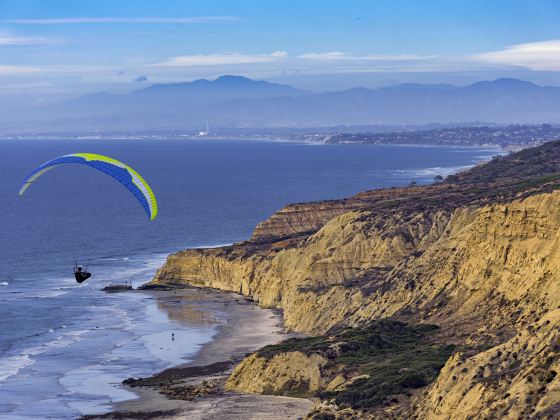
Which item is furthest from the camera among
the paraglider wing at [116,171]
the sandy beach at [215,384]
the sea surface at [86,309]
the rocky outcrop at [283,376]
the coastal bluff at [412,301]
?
the sea surface at [86,309]

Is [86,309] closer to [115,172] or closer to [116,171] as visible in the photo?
[115,172]

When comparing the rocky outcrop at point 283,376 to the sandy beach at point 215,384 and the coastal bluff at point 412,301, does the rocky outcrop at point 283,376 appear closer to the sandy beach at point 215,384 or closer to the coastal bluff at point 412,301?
the coastal bluff at point 412,301

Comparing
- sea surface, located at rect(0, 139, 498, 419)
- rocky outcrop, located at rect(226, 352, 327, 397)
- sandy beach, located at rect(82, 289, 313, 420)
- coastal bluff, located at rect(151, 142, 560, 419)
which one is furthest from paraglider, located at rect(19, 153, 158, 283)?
coastal bluff, located at rect(151, 142, 560, 419)

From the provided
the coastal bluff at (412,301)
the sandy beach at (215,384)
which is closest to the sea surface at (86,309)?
the sandy beach at (215,384)

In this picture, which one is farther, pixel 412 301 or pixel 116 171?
pixel 412 301

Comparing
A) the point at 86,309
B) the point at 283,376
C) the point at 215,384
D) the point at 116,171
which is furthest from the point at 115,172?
the point at 86,309

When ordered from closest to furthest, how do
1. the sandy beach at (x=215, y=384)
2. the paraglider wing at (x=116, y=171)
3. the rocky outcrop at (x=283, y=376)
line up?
the sandy beach at (x=215, y=384)
the paraglider wing at (x=116, y=171)
the rocky outcrop at (x=283, y=376)
